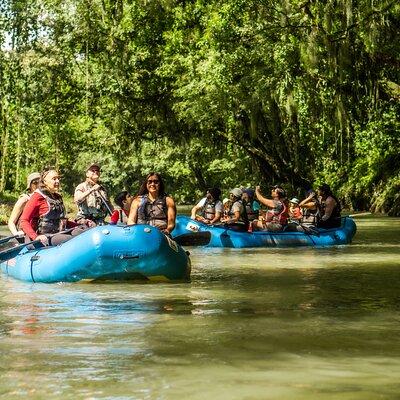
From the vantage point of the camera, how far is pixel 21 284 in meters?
13.8

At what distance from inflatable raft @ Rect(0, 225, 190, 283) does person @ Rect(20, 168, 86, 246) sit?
35 centimetres

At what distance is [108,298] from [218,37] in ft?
57.8

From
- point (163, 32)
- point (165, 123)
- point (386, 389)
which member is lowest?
point (386, 389)

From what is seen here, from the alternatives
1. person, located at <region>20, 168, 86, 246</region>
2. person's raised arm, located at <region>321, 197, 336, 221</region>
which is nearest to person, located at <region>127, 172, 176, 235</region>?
person, located at <region>20, 168, 86, 246</region>

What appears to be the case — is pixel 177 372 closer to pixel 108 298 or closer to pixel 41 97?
pixel 108 298

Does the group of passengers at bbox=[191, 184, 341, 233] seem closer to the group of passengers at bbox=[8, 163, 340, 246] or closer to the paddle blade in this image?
the paddle blade

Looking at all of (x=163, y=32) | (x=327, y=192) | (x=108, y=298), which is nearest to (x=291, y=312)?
(x=108, y=298)

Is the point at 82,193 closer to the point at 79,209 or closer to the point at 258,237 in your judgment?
the point at 79,209

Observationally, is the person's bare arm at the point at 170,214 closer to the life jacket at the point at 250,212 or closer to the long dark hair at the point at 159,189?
the long dark hair at the point at 159,189

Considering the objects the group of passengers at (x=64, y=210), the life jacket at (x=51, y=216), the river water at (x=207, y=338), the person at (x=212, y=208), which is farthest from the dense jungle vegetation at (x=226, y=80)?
the river water at (x=207, y=338)

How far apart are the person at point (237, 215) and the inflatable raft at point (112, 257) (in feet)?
28.1

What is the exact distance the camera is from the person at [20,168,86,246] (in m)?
13.9

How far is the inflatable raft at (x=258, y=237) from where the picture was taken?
72.2 feet

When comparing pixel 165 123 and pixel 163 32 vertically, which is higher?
pixel 163 32
